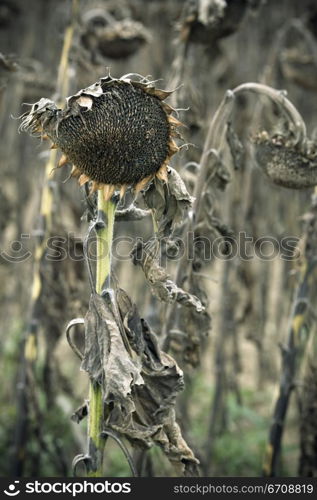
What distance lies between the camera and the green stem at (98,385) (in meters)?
1.14

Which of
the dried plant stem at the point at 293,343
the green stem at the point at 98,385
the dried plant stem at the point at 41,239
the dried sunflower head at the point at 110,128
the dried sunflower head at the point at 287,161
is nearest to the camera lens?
A: the dried sunflower head at the point at 110,128

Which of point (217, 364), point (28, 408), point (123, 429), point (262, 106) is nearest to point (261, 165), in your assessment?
point (123, 429)

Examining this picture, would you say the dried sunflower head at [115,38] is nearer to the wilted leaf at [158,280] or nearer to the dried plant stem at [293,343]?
the dried plant stem at [293,343]

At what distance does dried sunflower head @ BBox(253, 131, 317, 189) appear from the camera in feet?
4.66

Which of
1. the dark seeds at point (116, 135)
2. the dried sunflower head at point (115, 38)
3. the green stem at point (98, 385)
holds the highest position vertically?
the dried sunflower head at point (115, 38)

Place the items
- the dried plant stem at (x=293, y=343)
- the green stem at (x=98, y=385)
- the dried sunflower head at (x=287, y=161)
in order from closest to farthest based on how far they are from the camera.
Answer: the green stem at (x=98, y=385) < the dried sunflower head at (x=287, y=161) < the dried plant stem at (x=293, y=343)

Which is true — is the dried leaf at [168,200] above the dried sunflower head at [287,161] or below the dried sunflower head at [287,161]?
below

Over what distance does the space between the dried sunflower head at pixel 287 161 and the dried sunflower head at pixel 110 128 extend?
1.35ft

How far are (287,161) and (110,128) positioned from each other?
513 millimetres

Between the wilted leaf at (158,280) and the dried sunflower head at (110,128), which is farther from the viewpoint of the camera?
the wilted leaf at (158,280)

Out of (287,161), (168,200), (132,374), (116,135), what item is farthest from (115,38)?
(132,374)

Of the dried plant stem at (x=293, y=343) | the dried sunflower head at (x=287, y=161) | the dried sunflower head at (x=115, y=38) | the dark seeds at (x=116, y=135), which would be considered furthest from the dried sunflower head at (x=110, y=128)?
the dried sunflower head at (x=115, y=38)

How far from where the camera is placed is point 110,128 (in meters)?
1.03

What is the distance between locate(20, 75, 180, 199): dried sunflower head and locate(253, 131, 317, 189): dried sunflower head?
1.35ft
